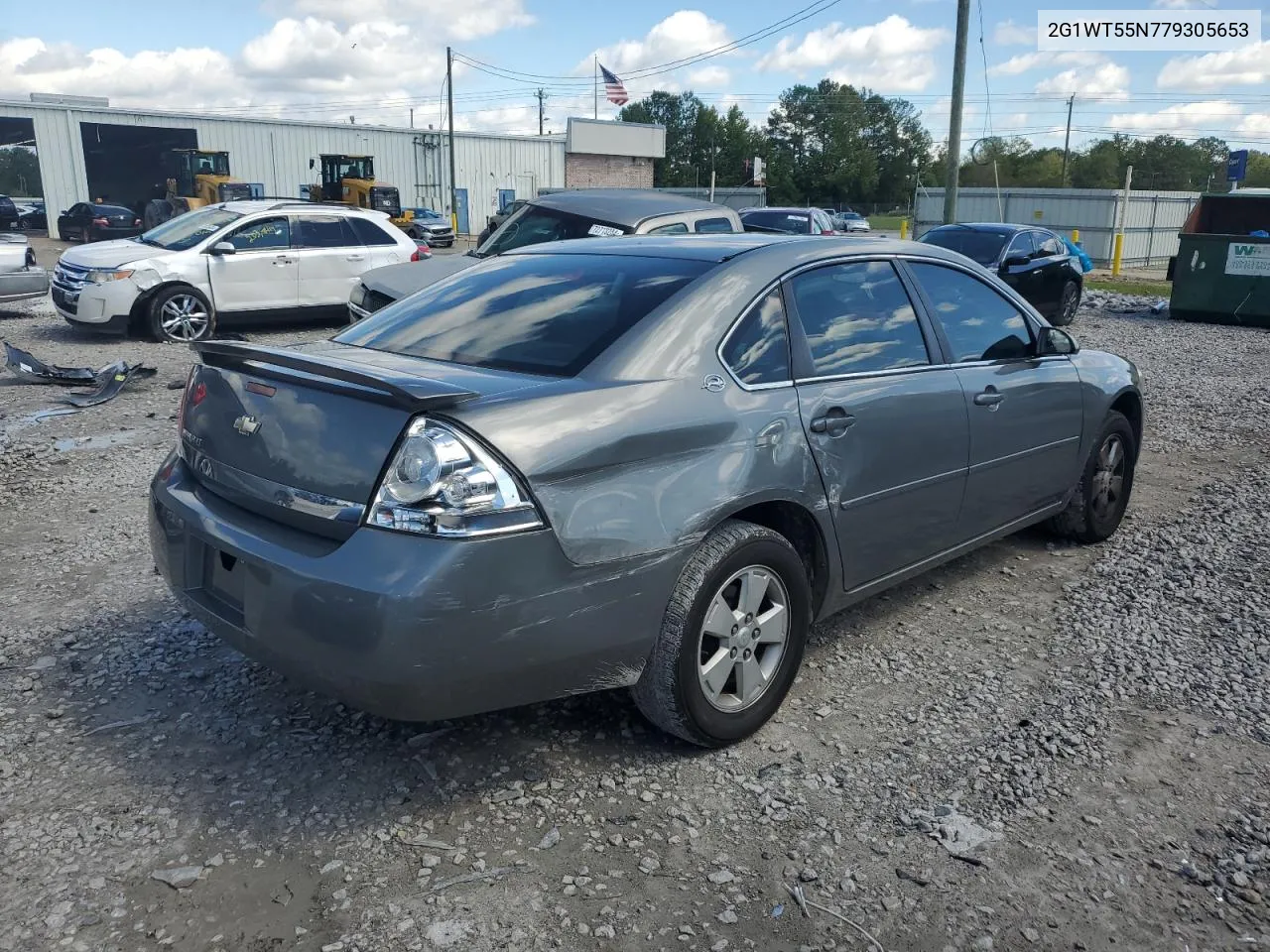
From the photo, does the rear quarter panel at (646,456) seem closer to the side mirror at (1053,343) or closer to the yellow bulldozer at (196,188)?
the side mirror at (1053,343)

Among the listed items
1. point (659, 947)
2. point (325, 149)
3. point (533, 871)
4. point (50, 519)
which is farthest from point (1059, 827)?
point (325, 149)

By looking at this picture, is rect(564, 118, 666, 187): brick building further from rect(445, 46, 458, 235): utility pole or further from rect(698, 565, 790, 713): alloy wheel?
rect(698, 565, 790, 713): alloy wheel

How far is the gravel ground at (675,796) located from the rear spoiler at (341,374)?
1.18 m

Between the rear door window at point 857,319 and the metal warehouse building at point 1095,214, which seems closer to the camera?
the rear door window at point 857,319

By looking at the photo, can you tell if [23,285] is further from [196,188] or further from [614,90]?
[614,90]

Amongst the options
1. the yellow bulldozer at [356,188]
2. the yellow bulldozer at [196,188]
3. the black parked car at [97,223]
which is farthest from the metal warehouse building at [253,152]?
the black parked car at [97,223]

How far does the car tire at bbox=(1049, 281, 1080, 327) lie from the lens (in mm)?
16281

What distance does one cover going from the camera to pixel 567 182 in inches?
2387

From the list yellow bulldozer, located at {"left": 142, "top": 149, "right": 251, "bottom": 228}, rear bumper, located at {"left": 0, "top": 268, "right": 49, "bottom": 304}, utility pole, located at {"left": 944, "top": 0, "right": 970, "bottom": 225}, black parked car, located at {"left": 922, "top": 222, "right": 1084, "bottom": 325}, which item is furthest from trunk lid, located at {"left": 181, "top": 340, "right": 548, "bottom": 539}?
yellow bulldozer, located at {"left": 142, "top": 149, "right": 251, "bottom": 228}

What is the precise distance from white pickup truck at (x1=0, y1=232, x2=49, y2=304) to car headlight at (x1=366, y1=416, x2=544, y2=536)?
42.7 ft

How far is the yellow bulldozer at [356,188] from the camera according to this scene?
37.5m

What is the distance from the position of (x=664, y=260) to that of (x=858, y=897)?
2.16 metres

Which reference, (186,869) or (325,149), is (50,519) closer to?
(186,869)

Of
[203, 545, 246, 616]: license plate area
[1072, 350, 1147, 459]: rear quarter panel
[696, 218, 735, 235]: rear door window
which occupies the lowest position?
[203, 545, 246, 616]: license plate area
